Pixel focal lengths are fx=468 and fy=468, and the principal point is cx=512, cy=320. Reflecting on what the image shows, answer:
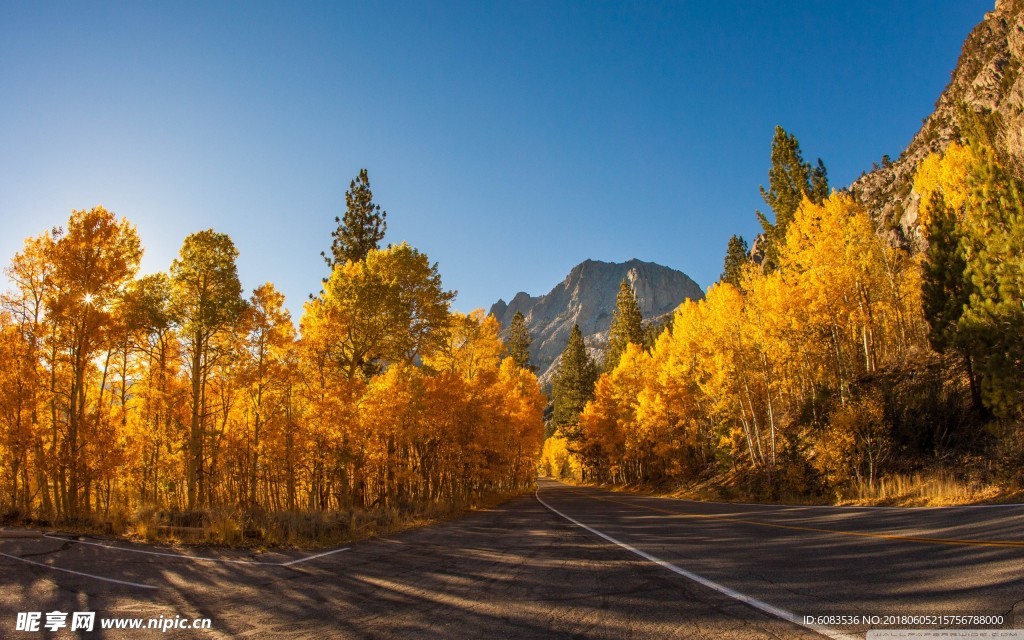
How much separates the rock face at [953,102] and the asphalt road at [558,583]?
190 ft

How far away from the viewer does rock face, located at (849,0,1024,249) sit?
56972mm

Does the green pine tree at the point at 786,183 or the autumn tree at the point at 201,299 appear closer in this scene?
the autumn tree at the point at 201,299

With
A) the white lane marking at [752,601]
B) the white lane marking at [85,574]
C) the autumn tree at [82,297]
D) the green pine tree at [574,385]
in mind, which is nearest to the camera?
the white lane marking at [752,601]

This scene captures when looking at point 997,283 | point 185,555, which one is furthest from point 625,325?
point 185,555

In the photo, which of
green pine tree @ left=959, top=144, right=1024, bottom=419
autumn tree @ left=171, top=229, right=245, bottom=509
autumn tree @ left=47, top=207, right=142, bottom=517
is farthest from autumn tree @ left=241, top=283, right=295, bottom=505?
green pine tree @ left=959, top=144, right=1024, bottom=419

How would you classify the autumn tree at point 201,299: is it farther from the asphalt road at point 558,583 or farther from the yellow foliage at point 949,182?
the yellow foliage at point 949,182

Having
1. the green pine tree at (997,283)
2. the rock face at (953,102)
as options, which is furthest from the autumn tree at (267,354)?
the rock face at (953,102)

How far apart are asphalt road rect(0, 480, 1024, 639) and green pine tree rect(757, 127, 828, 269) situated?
3241 cm

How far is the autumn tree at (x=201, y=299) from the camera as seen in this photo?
1842 cm

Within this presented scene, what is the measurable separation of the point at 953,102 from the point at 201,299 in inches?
2733

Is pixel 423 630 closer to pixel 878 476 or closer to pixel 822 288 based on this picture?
pixel 878 476

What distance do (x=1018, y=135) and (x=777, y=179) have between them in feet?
46.0

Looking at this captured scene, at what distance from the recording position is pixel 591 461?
61.2 m

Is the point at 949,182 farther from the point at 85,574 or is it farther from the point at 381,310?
the point at 85,574
